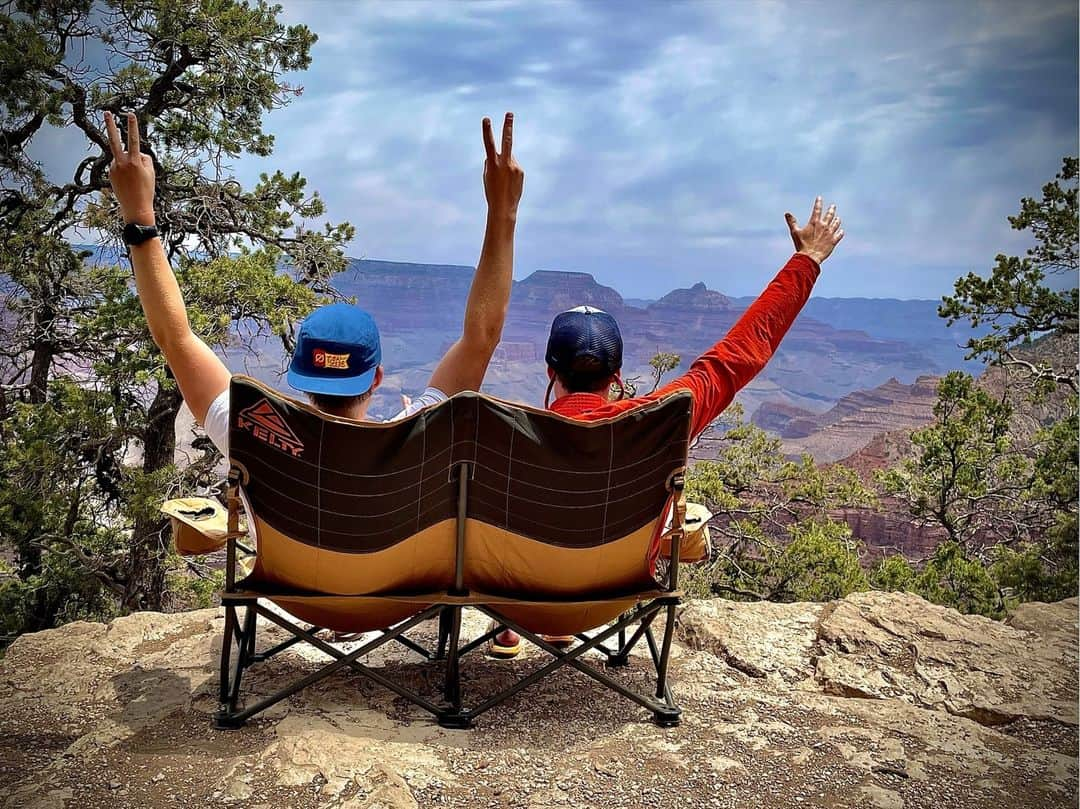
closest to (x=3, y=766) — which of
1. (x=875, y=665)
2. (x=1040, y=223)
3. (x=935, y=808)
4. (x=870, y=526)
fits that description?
(x=935, y=808)

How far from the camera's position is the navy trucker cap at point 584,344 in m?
2.29

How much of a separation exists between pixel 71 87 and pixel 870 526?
95.8ft

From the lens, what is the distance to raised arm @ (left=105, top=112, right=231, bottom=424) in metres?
2.17

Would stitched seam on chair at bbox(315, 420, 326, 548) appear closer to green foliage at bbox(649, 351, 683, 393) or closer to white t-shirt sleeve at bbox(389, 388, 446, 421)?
white t-shirt sleeve at bbox(389, 388, 446, 421)

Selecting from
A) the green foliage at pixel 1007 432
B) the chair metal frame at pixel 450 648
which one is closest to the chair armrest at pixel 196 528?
the chair metal frame at pixel 450 648

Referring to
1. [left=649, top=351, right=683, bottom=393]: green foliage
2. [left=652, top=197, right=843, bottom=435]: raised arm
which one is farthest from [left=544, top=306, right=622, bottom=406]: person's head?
[left=649, top=351, right=683, bottom=393]: green foliage

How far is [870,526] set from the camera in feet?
103

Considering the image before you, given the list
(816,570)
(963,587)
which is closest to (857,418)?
(816,570)

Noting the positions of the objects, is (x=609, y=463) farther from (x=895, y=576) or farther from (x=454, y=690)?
(x=895, y=576)

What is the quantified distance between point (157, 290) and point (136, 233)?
0.50 feet

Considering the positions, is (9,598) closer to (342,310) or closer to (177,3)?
(177,3)

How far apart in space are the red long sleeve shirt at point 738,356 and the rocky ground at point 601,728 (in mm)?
842

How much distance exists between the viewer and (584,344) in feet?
7.52

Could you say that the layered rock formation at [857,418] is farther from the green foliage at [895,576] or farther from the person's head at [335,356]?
the person's head at [335,356]
